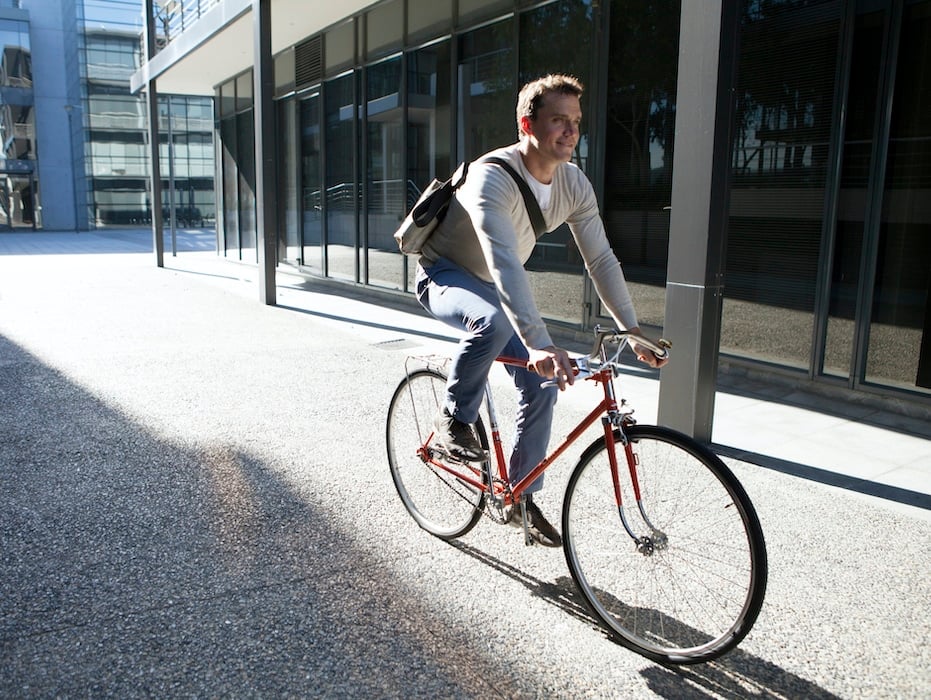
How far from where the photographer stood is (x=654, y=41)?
318 inches

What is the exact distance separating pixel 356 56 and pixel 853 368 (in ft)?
32.9

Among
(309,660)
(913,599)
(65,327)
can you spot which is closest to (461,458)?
(309,660)

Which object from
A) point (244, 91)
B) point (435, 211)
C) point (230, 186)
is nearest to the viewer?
point (435, 211)

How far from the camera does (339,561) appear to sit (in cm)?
356

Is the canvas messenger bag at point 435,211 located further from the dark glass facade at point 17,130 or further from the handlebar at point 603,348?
the dark glass facade at point 17,130

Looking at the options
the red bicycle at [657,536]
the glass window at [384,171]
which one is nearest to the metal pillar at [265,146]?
the glass window at [384,171]

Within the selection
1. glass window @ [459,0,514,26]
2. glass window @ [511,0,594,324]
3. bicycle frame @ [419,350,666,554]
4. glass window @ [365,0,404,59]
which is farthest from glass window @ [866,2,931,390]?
glass window @ [365,0,404,59]

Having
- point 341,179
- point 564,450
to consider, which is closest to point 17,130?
point 341,179

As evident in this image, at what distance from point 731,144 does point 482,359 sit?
263 centimetres

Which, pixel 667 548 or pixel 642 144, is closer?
pixel 667 548

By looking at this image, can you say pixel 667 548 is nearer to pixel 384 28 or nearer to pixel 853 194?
pixel 853 194

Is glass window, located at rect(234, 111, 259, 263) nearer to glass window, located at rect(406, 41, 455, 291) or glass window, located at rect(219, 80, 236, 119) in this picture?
glass window, located at rect(219, 80, 236, 119)

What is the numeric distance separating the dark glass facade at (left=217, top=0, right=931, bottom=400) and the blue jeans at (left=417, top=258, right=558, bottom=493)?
8.10 feet

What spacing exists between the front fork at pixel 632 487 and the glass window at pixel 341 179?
11883 mm
